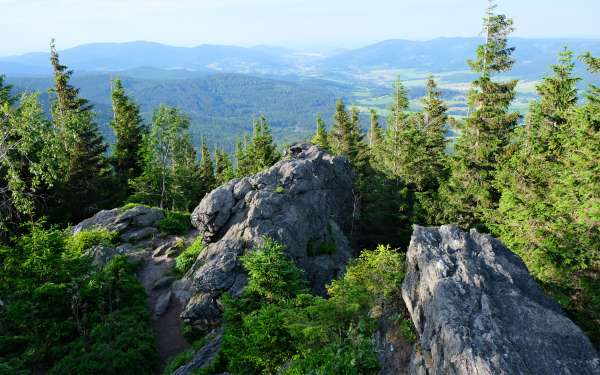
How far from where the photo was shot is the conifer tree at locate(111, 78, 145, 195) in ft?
150

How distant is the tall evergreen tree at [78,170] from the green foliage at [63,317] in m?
18.2

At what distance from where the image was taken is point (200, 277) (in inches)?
850

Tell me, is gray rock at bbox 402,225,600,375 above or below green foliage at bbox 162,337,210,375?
above

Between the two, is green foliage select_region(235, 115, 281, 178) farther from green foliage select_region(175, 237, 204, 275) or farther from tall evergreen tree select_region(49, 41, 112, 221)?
green foliage select_region(175, 237, 204, 275)

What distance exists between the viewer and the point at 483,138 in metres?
30.4

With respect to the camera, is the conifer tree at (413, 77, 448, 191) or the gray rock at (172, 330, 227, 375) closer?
the gray rock at (172, 330, 227, 375)

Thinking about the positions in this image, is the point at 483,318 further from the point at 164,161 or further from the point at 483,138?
the point at 164,161

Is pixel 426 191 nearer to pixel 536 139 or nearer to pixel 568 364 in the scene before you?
pixel 536 139

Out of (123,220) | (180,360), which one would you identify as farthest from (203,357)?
(123,220)

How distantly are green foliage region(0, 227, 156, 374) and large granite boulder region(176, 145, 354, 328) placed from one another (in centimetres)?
360

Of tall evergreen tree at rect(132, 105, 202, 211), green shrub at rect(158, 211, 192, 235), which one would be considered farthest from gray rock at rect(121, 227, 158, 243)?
tall evergreen tree at rect(132, 105, 202, 211)

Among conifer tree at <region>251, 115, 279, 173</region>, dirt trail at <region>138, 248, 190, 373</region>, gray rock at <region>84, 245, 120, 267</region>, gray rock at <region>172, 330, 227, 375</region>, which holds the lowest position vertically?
dirt trail at <region>138, 248, 190, 373</region>

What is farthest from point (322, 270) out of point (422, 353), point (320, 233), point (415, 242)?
point (422, 353)

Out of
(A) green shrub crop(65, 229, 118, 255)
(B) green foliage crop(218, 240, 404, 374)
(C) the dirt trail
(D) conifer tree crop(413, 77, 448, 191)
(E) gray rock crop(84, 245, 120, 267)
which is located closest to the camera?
(B) green foliage crop(218, 240, 404, 374)
